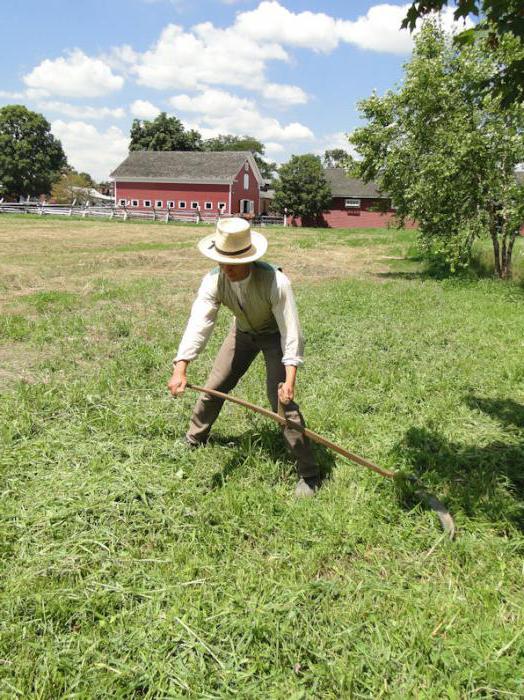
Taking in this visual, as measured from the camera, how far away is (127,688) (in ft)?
7.70

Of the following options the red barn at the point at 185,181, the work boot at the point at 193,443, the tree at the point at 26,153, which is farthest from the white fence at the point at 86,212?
the work boot at the point at 193,443

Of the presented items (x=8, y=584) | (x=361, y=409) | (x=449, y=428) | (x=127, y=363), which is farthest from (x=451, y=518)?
(x=127, y=363)

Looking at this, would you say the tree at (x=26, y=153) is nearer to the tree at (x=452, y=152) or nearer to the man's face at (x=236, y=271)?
the tree at (x=452, y=152)

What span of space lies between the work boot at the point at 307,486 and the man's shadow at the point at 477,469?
83 centimetres

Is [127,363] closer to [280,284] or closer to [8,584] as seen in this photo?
[280,284]

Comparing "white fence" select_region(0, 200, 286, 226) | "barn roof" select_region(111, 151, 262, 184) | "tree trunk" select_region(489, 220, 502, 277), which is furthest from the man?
"barn roof" select_region(111, 151, 262, 184)

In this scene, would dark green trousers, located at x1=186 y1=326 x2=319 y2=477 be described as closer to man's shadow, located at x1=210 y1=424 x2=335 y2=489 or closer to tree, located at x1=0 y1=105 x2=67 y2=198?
man's shadow, located at x1=210 y1=424 x2=335 y2=489

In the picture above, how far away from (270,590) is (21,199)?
66.3 metres

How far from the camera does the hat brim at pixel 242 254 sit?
11.2ft

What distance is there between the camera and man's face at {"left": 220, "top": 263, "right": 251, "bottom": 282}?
3547 millimetres

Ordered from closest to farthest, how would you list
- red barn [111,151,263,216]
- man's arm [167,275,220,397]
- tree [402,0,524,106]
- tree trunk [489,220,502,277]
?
tree [402,0,524,106] → man's arm [167,275,220,397] → tree trunk [489,220,502,277] → red barn [111,151,263,216]

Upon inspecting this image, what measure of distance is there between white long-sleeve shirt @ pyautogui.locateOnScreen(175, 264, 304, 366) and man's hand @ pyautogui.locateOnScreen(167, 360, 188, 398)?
60 mm

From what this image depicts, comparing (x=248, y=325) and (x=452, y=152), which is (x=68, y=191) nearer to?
(x=452, y=152)

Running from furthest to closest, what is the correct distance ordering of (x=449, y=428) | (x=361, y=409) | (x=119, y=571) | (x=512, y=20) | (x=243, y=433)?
(x=361, y=409), (x=449, y=428), (x=243, y=433), (x=119, y=571), (x=512, y=20)
